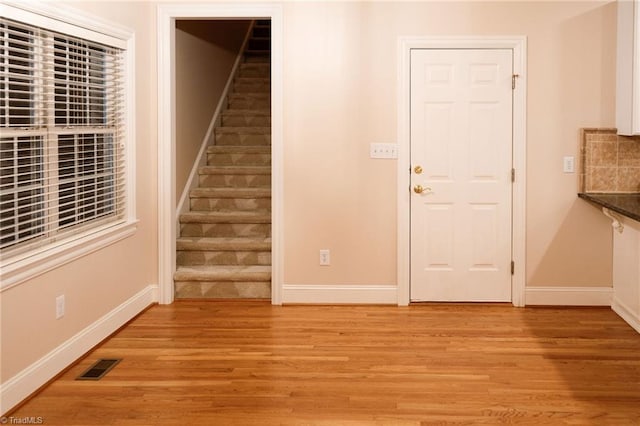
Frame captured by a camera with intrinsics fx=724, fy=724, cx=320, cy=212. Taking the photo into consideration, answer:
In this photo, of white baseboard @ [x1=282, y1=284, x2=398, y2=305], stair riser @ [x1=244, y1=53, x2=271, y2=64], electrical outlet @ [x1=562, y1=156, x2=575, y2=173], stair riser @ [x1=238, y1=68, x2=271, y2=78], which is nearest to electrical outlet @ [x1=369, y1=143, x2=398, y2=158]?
white baseboard @ [x1=282, y1=284, x2=398, y2=305]

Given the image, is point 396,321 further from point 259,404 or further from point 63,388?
point 63,388

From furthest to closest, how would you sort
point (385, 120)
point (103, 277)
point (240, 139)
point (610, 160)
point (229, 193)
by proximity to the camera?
1. point (240, 139)
2. point (229, 193)
3. point (385, 120)
4. point (610, 160)
5. point (103, 277)

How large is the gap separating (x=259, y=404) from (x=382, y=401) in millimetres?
605

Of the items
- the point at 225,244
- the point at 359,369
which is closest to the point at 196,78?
the point at 225,244

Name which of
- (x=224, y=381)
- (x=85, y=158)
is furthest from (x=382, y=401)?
(x=85, y=158)

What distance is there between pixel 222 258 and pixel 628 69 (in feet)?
11.1

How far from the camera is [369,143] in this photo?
17.9ft

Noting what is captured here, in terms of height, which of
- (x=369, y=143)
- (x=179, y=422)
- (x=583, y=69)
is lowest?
(x=179, y=422)

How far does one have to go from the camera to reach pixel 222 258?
5.96m

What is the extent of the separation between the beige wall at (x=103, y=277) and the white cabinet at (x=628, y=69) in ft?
11.2

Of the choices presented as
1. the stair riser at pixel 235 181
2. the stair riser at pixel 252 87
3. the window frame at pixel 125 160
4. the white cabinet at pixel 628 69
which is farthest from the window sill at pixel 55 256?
the white cabinet at pixel 628 69

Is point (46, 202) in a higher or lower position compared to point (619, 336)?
higher

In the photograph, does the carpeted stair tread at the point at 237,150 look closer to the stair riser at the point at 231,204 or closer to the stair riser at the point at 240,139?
the stair riser at the point at 240,139

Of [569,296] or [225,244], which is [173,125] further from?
[569,296]
